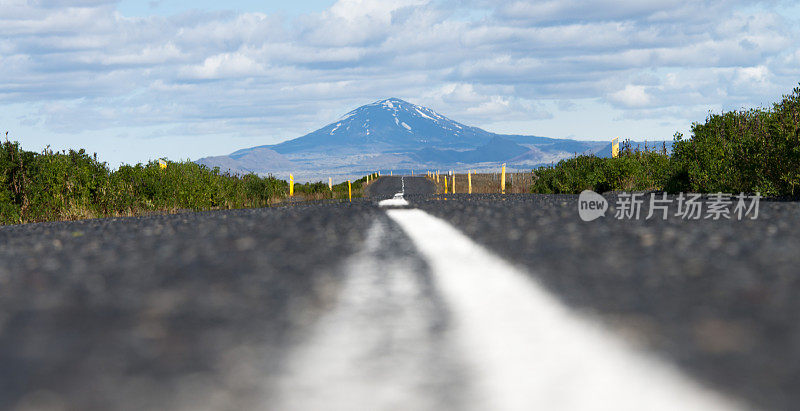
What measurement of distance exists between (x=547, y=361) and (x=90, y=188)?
1460 cm

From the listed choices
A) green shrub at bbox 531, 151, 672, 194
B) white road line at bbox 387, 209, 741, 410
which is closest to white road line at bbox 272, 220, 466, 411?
white road line at bbox 387, 209, 741, 410

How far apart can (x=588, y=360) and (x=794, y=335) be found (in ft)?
3.37

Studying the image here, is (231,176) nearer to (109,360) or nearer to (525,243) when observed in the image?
(525,243)

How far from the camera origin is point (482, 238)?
275 inches

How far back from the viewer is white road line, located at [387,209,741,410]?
2.34 m

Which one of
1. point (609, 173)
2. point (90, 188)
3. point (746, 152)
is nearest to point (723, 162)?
point (746, 152)

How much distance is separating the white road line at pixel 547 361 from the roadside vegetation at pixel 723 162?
12.5m

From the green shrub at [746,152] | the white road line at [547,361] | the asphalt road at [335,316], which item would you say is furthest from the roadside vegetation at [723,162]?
the white road line at [547,361]

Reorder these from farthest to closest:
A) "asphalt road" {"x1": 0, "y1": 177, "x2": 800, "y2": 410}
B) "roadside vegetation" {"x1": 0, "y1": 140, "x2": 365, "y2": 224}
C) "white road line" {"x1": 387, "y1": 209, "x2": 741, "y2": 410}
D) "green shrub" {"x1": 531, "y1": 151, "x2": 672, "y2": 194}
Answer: "green shrub" {"x1": 531, "y1": 151, "x2": 672, "y2": 194} < "roadside vegetation" {"x1": 0, "y1": 140, "x2": 365, "y2": 224} < "asphalt road" {"x1": 0, "y1": 177, "x2": 800, "y2": 410} < "white road line" {"x1": 387, "y1": 209, "x2": 741, "y2": 410}

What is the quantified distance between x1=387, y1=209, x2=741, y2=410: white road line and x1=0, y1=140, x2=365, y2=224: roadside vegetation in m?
12.5

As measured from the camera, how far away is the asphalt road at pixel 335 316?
8.31 ft

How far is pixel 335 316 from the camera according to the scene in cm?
362

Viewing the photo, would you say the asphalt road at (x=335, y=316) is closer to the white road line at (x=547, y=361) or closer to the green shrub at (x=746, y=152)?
the white road line at (x=547, y=361)

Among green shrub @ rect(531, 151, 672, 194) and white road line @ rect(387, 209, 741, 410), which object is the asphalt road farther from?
green shrub @ rect(531, 151, 672, 194)
